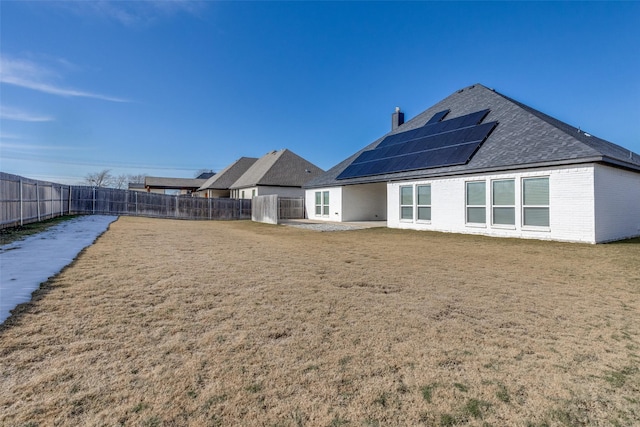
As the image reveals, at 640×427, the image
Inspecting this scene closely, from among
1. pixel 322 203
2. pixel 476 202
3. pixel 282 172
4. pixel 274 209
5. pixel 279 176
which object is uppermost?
pixel 282 172

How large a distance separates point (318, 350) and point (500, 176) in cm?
1115

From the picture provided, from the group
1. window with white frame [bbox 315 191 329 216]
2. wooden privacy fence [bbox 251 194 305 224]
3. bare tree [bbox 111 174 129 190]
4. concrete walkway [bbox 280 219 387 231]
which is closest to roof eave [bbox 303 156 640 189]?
concrete walkway [bbox 280 219 387 231]

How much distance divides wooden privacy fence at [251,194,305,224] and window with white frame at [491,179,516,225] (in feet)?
41.3

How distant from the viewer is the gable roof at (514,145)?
394 inches

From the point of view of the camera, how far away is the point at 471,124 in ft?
48.9

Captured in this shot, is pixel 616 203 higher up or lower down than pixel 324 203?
lower down

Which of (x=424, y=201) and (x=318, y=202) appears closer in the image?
(x=424, y=201)

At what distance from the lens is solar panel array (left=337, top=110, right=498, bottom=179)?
13559mm

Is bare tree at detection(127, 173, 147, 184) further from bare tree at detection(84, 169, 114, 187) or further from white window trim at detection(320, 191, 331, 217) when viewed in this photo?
white window trim at detection(320, 191, 331, 217)

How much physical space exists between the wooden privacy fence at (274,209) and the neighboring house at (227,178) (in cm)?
1121

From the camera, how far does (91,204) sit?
21766 millimetres

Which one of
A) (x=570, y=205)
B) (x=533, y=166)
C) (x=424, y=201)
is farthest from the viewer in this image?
(x=424, y=201)

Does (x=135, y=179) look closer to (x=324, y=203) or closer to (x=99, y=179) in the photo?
(x=99, y=179)

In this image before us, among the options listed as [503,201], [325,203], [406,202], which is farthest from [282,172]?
[503,201]
